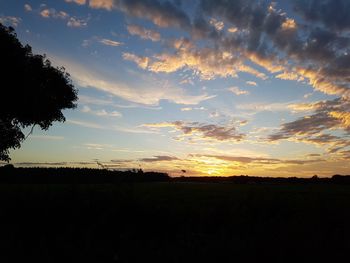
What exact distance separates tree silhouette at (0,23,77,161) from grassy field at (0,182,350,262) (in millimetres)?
16984

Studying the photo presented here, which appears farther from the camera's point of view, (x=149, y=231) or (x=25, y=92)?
(x=25, y=92)

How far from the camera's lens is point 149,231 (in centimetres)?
940

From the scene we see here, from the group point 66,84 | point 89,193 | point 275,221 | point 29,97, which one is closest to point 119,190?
point 89,193

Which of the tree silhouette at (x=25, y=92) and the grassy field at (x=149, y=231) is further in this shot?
the tree silhouette at (x=25, y=92)

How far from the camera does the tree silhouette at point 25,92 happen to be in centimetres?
2623

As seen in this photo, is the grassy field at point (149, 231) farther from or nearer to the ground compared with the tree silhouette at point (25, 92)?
nearer to the ground

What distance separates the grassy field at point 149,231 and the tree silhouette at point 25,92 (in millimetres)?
16984

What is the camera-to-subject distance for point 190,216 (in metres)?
11.5

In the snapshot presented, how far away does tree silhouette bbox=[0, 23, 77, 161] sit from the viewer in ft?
86.1

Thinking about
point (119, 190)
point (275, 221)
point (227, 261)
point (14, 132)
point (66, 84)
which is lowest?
point (227, 261)

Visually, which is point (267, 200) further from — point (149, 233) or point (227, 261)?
point (227, 261)

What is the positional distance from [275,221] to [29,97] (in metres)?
23.1

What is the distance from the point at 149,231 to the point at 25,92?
21.7m

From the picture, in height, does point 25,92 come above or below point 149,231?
above
